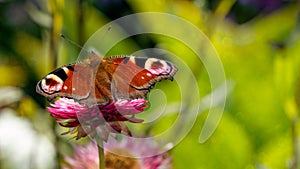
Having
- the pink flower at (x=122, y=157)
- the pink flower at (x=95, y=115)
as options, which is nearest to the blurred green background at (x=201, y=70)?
the pink flower at (x=122, y=157)

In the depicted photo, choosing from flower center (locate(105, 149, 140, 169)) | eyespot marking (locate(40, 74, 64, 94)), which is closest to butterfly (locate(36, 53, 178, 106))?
eyespot marking (locate(40, 74, 64, 94))

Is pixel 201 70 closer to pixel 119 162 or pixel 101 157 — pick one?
pixel 119 162

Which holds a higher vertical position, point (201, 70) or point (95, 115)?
point (201, 70)

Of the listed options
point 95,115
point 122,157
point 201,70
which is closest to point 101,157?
point 95,115

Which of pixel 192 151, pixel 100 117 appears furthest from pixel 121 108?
pixel 192 151

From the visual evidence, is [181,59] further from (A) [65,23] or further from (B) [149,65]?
(B) [149,65]
